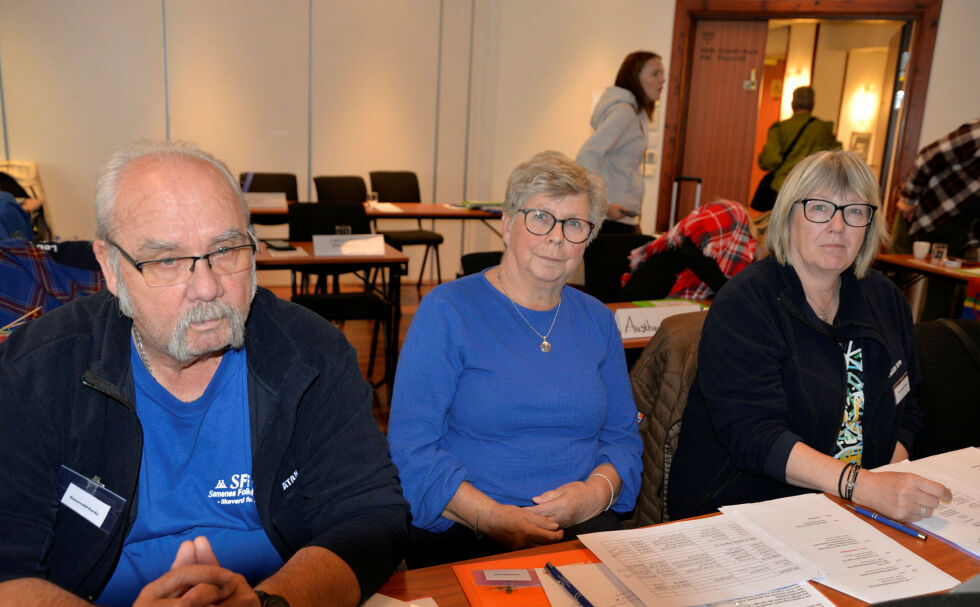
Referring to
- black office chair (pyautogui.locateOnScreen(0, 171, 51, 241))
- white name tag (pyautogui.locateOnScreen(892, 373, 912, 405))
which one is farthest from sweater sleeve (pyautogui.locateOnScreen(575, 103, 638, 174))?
black office chair (pyautogui.locateOnScreen(0, 171, 51, 241))

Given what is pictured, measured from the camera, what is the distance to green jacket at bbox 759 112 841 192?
6.55 metres

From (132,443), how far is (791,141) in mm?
6704

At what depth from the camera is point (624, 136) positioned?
4617mm

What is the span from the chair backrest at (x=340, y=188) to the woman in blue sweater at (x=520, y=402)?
16.0 feet

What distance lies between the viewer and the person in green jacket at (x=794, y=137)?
6555mm

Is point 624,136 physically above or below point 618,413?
above

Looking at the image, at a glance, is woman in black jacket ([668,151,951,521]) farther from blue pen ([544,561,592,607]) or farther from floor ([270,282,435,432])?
floor ([270,282,435,432])

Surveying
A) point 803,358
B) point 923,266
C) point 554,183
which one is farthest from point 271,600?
point 923,266

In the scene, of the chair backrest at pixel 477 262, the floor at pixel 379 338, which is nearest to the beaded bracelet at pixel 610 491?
the chair backrest at pixel 477 262

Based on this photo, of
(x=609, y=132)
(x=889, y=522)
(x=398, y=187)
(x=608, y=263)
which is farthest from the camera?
(x=398, y=187)

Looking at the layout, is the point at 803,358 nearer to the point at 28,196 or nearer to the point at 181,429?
the point at 181,429

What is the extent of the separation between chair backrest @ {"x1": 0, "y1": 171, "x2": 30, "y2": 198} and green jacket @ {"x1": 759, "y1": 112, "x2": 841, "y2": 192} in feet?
21.3

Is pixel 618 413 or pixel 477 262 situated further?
pixel 477 262

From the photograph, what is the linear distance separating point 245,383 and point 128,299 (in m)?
0.26
